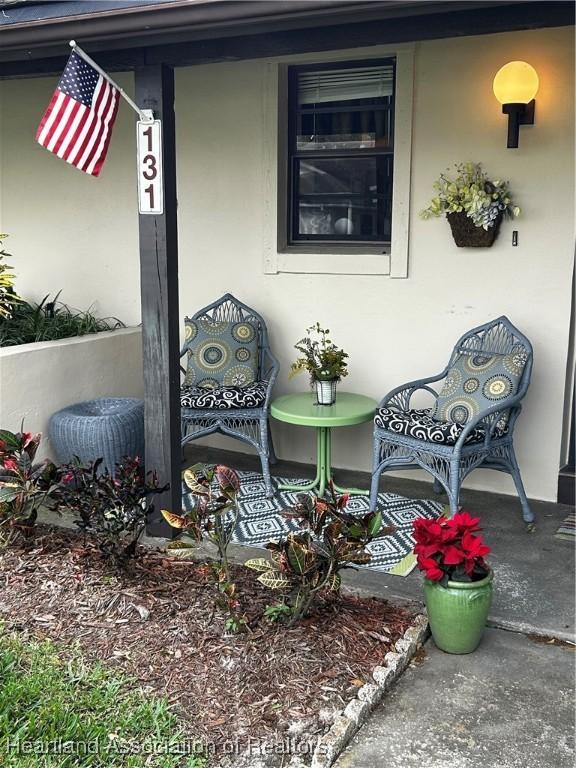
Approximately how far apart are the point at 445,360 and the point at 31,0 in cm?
298

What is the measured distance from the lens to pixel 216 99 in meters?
5.53

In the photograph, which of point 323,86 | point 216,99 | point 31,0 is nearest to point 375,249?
point 323,86

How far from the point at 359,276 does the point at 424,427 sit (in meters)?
1.32

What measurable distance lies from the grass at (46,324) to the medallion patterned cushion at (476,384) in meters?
2.50

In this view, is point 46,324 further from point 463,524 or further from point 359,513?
point 463,524

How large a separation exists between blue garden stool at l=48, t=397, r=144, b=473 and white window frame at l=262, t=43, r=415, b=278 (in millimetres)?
1450

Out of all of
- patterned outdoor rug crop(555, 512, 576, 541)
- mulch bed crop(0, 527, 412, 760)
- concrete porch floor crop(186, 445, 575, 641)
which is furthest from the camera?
patterned outdoor rug crop(555, 512, 576, 541)

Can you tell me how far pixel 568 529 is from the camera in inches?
174

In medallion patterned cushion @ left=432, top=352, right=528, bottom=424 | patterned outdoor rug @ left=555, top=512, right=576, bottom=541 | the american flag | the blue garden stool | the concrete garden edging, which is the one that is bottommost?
the concrete garden edging

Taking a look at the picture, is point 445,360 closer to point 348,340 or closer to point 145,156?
point 348,340

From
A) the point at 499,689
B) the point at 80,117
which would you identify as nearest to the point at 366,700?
the point at 499,689

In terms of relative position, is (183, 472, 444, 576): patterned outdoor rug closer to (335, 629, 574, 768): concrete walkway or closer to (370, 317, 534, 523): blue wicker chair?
(370, 317, 534, 523): blue wicker chair

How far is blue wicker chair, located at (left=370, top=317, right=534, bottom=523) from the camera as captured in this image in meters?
4.21

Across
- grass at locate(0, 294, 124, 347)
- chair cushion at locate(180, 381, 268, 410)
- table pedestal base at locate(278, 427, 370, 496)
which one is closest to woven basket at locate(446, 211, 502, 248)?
table pedestal base at locate(278, 427, 370, 496)
